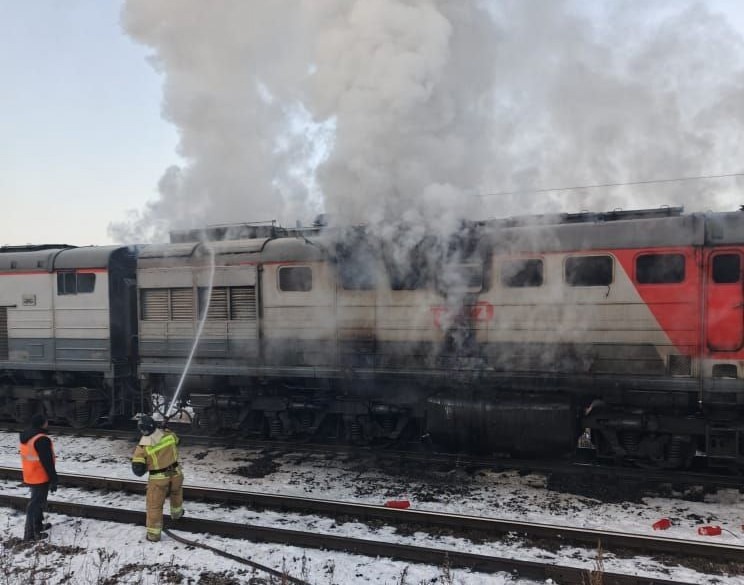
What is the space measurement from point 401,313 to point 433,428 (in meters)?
2.01

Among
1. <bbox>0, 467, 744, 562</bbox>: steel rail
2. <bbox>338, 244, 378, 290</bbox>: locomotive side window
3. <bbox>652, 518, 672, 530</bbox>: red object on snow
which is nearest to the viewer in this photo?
<bbox>0, 467, 744, 562</bbox>: steel rail

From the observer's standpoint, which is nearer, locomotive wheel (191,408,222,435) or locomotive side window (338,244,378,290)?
locomotive side window (338,244,378,290)

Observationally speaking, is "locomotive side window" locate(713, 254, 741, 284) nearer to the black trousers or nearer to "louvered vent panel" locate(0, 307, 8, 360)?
the black trousers

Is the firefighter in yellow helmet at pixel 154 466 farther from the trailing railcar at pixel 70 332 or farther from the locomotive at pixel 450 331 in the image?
the trailing railcar at pixel 70 332

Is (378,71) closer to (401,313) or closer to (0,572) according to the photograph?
(401,313)

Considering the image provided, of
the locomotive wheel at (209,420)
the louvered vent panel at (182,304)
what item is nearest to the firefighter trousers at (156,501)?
the locomotive wheel at (209,420)

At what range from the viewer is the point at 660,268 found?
8.45m

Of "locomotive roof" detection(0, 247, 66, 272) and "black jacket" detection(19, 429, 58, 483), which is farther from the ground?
"locomotive roof" detection(0, 247, 66, 272)

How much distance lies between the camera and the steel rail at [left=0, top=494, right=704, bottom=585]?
588cm

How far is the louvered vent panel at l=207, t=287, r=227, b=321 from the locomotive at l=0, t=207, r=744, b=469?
1.8 inches

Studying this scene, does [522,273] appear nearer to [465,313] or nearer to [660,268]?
[465,313]

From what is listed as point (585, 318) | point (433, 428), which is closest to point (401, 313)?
point (433, 428)

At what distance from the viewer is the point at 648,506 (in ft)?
26.1

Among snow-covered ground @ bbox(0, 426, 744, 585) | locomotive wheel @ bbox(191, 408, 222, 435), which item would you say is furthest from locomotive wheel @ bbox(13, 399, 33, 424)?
locomotive wheel @ bbox(191, 408, 222, 435)
